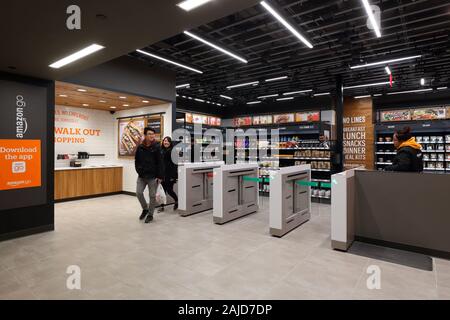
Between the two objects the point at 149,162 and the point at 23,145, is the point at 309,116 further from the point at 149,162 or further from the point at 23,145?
the point at 23,145

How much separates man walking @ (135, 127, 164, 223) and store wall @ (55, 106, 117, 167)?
3.74 meters

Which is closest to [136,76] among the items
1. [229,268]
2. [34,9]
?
[34,9]

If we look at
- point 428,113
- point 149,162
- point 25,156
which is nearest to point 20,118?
point 25,156

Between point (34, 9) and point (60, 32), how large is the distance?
454 mm

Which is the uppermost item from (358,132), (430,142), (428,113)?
(428,113)

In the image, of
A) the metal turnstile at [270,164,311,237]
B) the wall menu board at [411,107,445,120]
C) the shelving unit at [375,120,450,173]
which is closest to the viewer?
the metal turnstile at [270,164,311,237]

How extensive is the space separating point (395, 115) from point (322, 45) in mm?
6272

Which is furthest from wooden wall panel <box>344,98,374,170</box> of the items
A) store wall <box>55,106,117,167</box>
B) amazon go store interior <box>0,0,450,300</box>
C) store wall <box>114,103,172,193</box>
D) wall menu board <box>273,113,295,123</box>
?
store wall <box>55,106,117,167</box>

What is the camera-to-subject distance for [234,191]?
18.6 feet

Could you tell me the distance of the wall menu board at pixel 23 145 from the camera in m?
4.20

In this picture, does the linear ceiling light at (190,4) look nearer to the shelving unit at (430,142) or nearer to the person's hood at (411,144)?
the person's hood at (411,144)

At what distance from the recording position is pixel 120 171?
854cm

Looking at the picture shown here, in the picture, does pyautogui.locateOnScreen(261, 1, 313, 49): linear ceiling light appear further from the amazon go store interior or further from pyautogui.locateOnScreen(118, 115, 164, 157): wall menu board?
pyautogui.locateOnScreen(118, 115, 164, 157): wall menu board

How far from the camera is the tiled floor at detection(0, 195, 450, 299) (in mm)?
2654
